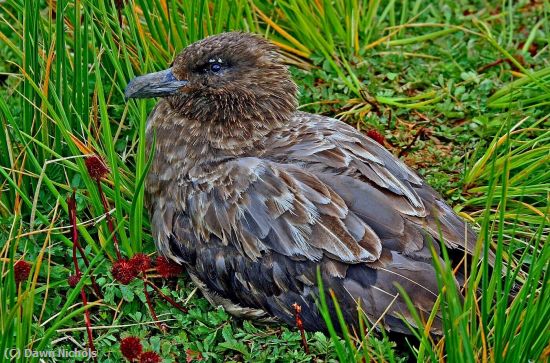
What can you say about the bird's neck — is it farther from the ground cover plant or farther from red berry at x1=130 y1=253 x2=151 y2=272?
red berry at x1=130 y1=253 x2=151 y2=272

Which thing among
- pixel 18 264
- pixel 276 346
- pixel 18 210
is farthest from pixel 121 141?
pixel 276 346

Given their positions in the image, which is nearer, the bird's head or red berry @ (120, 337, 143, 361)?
red berry @ (120, 337, 143, 361)

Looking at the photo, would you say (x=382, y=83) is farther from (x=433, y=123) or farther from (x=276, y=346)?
(x=276, y=346)

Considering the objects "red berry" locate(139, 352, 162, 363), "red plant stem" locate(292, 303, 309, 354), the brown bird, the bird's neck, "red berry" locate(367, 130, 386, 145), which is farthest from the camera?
"red berry" locate(367, 130, 386, 145)

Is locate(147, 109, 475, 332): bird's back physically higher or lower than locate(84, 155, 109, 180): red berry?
lower

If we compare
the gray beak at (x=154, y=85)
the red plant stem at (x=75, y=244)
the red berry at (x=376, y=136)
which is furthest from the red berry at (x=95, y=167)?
the red berry at (x=376, y=136)

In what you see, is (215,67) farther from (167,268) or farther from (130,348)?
(130,348)

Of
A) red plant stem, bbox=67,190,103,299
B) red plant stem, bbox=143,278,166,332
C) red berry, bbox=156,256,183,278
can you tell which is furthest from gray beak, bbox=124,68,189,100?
red plant stem, bbox=143,278,166,332

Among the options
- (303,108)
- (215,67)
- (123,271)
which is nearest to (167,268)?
(123,271)
